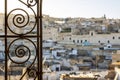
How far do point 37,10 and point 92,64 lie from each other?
2138cm

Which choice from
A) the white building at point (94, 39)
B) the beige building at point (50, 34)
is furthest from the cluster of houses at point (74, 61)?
the beige building at point (50, 34)

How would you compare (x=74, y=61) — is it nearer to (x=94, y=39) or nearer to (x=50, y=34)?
(x=94, y=39)

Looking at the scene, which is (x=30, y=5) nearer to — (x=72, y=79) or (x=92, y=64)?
(x=72, y=79)

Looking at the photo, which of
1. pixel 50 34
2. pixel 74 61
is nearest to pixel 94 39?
pixel 50 34

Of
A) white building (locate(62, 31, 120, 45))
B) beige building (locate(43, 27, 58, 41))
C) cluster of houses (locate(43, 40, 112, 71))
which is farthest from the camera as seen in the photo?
beige building (locate(43, 27, 58, 41))

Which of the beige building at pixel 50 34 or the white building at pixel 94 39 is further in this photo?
the beige building at pixel 50 34

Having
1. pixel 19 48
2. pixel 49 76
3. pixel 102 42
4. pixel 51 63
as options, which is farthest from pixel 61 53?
pixel 19 48

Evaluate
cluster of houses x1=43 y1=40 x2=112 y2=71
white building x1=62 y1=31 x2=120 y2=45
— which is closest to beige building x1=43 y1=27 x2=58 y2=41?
white building x1=62 y1=31 x2=120 y2=45

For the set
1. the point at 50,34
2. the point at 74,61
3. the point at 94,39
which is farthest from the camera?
→ the point at 50,34

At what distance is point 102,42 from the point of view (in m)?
37.7

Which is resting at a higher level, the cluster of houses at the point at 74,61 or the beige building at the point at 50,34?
the beige building at the point at 50,34

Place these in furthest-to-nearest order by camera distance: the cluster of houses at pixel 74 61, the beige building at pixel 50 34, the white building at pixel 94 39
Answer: the beige building at pixel 50 34, the white building at pixel 94 39, the cluster of houses at pixel 74 61

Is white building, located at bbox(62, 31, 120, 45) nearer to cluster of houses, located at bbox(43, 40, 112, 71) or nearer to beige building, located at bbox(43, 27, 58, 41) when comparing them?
beige building, located at bbox(43, 27, 58, 41)

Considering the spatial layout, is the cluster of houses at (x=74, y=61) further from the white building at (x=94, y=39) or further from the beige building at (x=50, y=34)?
the beige building at (x=50, y=34)
